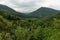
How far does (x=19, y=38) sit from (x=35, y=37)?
30.5ft

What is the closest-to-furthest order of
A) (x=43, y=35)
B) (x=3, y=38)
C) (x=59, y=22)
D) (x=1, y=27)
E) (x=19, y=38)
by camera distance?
(x=59, y=22) < (x=3, y=38) < (x=19, y=38) < (x=43, y=35) < (x=1, y=27)

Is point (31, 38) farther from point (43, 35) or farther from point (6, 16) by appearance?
point (6, 16)

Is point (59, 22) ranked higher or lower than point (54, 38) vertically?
higher

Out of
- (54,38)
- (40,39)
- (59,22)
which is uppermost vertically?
(59,22)

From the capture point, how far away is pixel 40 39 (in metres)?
83.2

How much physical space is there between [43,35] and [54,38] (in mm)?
30487

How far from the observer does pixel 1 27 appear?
375 feet

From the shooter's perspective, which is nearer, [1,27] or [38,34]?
[38,34]

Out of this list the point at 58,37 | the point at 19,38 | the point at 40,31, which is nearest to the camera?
the point at 58,37

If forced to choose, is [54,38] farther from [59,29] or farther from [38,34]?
[38,34]

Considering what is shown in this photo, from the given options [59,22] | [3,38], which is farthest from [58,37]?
[3,38]

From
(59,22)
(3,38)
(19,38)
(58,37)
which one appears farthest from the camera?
(19,38)

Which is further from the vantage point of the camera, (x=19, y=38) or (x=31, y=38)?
(x=31, y=38)

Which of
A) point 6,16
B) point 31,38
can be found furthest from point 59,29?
point 6,16
